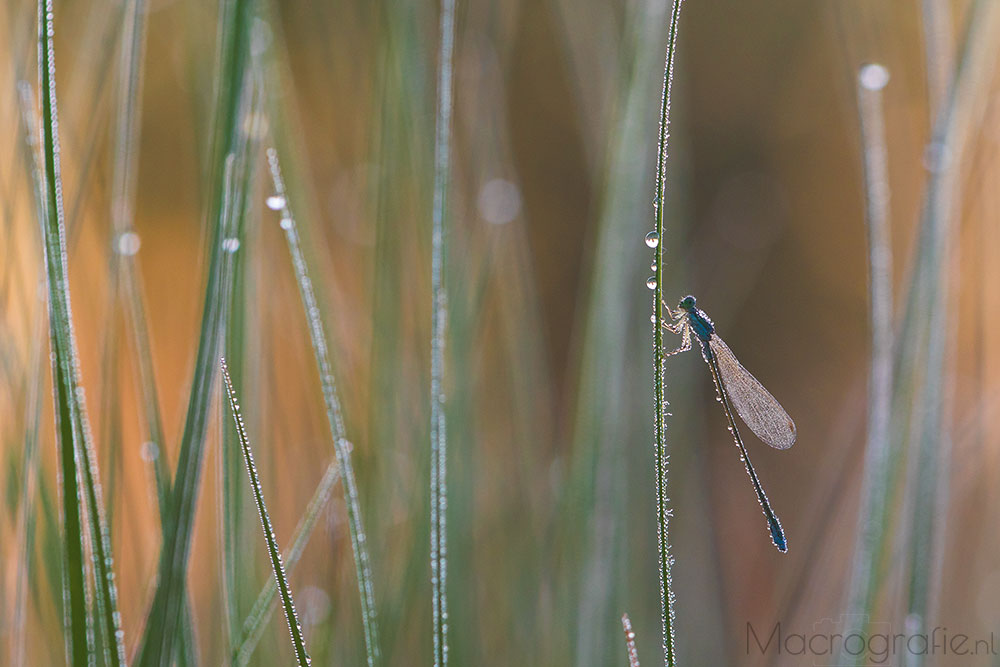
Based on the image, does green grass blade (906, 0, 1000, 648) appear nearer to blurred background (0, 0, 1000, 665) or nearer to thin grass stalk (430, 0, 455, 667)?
blurred background (0, 0, 1000, 665)

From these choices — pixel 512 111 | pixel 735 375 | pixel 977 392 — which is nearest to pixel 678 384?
pixel 735 375

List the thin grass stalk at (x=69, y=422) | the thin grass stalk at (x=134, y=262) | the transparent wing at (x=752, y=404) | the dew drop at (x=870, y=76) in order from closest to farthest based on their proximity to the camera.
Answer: the thin grass stalk at (x=69, y=422) → the thin grass stalk at (x=134, y=262) → the dew drop at (x=870, y=76) → the transparent wing at (x=752, y=404)

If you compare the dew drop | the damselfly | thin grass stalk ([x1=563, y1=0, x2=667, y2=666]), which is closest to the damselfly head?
the damselfly

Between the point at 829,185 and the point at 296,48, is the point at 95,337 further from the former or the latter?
the point at 829,185

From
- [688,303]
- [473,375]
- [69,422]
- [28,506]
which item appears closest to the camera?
[69,422]

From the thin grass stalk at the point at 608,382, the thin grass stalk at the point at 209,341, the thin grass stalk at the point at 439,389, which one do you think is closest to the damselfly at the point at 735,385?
the thin grass stalk at the point at 608,382

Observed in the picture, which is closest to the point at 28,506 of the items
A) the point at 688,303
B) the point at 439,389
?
the point at 439,389

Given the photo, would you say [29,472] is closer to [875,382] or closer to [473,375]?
[473,375]

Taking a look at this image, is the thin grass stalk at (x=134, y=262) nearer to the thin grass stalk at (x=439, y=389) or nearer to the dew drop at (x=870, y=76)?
the thin grass stalk at (x=439, y=389)
